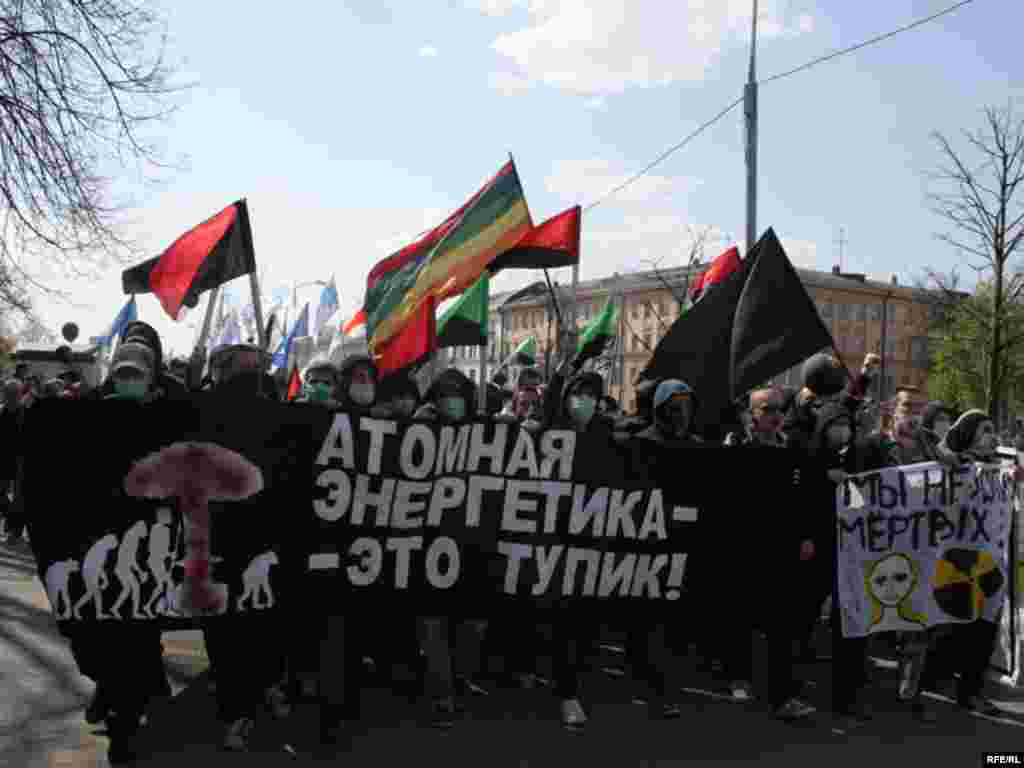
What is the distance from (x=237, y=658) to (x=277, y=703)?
2.30 ft

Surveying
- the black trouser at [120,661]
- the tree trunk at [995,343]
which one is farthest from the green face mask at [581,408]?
the tree trunk at [995,343]

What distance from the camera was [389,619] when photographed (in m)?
6.56

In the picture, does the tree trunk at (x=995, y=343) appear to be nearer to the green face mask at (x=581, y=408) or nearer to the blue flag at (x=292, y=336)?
the blue flag at (x=292, y=336)

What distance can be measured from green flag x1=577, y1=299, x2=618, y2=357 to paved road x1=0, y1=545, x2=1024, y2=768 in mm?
4632

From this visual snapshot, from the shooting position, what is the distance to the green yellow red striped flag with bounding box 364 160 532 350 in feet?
27.3

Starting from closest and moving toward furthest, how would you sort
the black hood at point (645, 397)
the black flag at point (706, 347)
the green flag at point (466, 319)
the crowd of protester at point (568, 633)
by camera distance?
1. the crowd of protester at point (568, 633)
2. the black flag at point (706, 347)
3. the black hood at point (645, 397)
4. the green flag at point (466, 319)

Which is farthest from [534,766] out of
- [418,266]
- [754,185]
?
[754,185]

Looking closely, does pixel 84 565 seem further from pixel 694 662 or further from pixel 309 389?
pixel 694 662

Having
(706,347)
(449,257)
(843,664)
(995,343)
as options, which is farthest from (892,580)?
(995,343)

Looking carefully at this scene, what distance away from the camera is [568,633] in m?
5.96

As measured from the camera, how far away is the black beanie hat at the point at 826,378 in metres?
6.93

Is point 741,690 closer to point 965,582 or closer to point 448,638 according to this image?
point 965,582

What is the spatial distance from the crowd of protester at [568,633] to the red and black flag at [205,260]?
0.82m

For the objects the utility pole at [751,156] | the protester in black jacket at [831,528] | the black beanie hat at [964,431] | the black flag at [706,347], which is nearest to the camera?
the protester in black jacket at [831,528]
